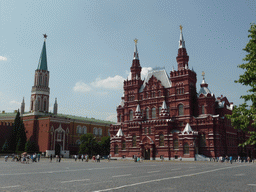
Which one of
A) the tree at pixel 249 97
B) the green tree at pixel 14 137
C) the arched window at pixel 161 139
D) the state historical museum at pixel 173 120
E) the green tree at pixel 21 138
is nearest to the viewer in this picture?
the tree at pixel 249 97

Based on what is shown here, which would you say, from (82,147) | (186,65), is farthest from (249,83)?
(82,147)

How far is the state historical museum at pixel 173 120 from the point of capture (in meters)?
60.2

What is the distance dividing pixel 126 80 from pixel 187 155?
1143 inches

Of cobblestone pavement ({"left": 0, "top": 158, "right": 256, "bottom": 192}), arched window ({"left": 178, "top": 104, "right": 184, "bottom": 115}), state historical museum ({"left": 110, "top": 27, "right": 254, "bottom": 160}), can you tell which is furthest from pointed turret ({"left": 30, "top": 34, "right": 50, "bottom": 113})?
cobblestone pavement ({"left": 0, "top": 158, "right": 256, "bottom": 192})

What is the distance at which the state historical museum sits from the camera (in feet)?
198

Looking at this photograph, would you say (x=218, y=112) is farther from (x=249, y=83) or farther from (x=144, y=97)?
(x=249, y=83)

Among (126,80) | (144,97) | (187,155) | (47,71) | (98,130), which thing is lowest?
(187,155)

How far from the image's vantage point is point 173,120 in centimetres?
6525

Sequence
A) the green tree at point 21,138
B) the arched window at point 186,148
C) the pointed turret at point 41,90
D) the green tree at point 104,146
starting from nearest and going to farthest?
the arched window at point 186,148 → the green tree at point 21,138 → the green tree at point 104,146 → the pointed turret at point 41,90

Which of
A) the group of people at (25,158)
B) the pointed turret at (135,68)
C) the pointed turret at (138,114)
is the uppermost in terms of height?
the pointed turret at (135,68)

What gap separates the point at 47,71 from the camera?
327ft

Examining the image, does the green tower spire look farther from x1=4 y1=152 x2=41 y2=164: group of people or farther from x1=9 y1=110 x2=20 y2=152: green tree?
x1=4 y1=152 x2=41 y2=164: group of people

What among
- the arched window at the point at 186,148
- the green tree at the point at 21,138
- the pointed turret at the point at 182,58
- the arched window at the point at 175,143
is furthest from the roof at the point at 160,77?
the green tree at the point at 21,138

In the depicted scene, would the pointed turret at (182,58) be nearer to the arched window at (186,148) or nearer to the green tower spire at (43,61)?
the arched window at (186,148)
